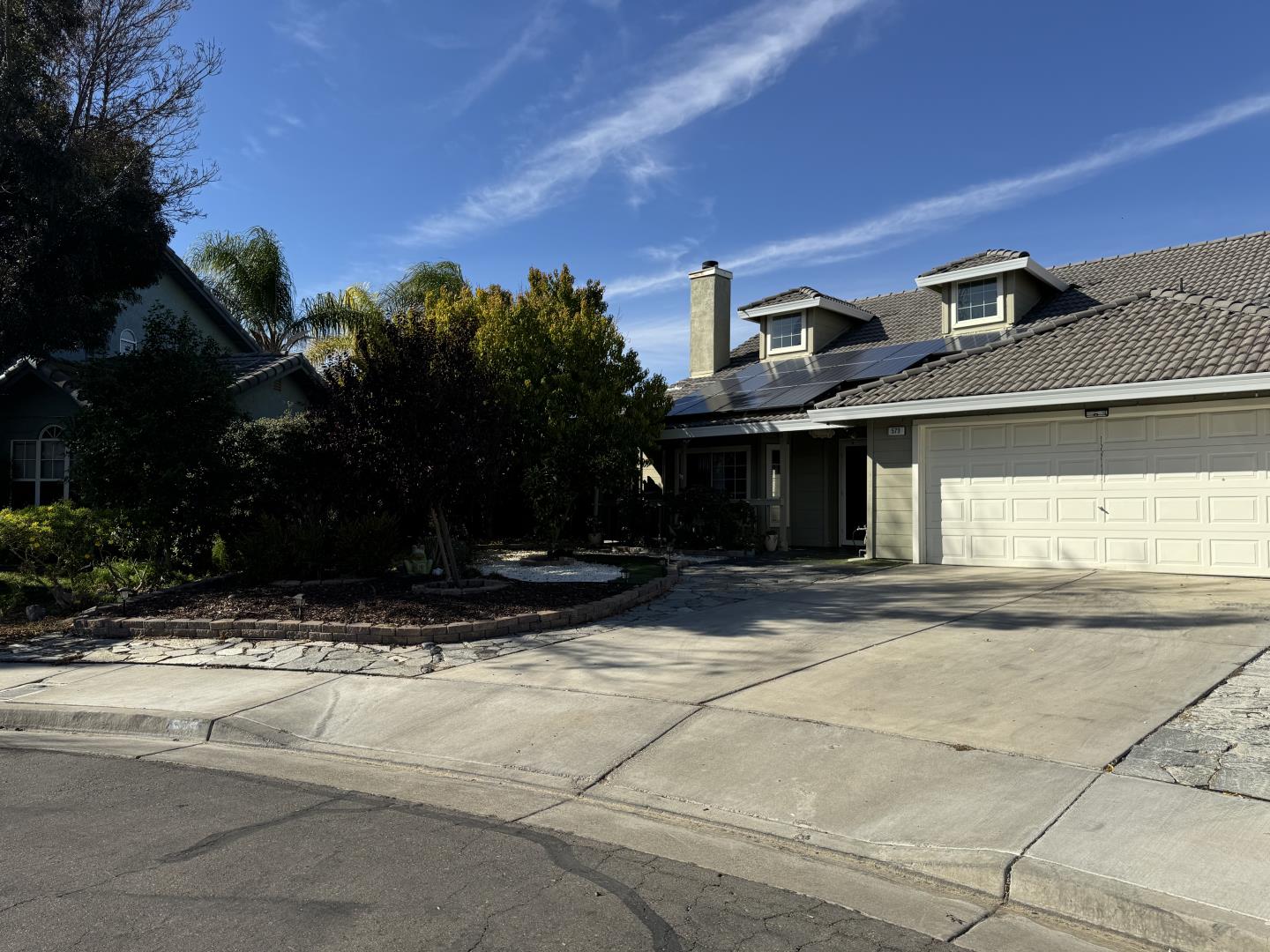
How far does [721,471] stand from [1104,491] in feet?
27.0

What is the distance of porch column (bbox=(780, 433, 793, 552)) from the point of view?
59.5 ft

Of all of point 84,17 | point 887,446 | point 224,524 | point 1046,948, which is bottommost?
point 1046,948

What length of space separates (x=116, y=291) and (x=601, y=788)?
704 inches

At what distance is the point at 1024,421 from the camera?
44.7ft

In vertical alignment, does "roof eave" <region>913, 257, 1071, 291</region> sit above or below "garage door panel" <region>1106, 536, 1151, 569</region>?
above

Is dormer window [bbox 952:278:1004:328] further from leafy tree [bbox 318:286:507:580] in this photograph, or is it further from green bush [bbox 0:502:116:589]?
green bush [bbox 0:502:116:589]

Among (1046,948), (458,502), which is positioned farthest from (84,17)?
(1046,948)

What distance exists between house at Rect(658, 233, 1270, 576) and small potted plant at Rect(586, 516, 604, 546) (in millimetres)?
2117

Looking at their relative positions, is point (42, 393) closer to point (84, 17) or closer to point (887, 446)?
point (84, 17)

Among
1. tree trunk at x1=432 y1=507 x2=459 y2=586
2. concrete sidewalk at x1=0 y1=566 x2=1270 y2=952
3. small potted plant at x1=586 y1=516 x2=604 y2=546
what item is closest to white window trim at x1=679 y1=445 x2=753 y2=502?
small potted plant at x1=586 y1=516 x2=604 y2=546

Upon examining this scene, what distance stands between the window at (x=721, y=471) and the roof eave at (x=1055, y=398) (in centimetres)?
369

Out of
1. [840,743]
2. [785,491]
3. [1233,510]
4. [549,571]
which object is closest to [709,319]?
[785,491]

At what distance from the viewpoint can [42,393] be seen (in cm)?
1970

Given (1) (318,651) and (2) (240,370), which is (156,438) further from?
(2) (240,370)
